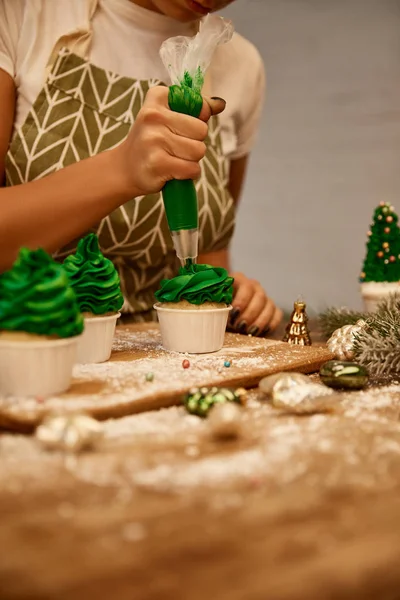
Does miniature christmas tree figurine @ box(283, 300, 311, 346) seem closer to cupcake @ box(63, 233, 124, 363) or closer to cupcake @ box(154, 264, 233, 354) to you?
cupcake @ box(154, 264, 233, 354)

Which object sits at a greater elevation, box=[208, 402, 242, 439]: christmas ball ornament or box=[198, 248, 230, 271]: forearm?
box=[198, 248, 230, 271]: forearm

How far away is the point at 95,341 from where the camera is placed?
1002mm

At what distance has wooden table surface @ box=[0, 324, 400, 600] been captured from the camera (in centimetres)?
43

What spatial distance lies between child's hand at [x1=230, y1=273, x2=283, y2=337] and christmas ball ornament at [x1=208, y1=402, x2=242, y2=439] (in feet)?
2.44

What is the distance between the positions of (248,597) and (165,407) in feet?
1.39

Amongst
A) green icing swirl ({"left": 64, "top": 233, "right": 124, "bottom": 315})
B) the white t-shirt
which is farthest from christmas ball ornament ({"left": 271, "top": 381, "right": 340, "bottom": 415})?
the white t-shirt

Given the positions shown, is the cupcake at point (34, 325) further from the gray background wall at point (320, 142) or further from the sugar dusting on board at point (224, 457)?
the gray background wall at point (320, 142)

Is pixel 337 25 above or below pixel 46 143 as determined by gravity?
above

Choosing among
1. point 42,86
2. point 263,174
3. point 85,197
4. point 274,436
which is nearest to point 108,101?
point 42,86

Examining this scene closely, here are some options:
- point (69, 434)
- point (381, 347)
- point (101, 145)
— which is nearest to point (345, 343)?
point (381, 347)

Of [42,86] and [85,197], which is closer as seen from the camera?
[85,197]

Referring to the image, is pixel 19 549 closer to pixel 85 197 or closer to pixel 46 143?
pixel 85 197

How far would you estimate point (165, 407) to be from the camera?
0.83m

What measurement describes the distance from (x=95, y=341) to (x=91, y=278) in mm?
98
